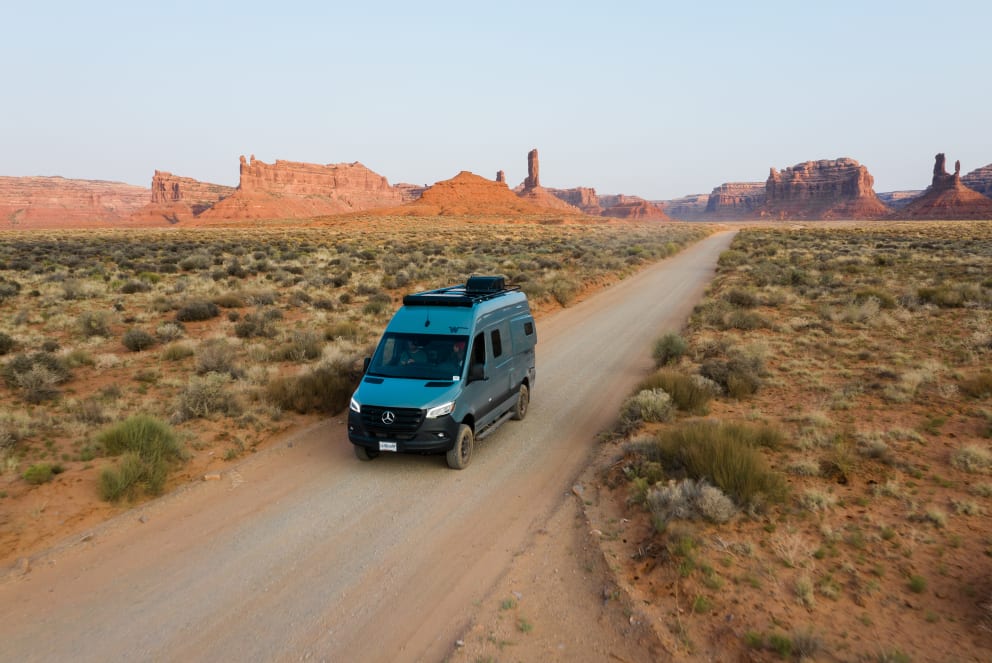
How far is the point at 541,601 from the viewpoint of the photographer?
558 centimetres

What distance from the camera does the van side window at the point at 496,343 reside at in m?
9.45

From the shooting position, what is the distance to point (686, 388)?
35.7 ft

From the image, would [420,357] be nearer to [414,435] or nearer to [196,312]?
[414,435]

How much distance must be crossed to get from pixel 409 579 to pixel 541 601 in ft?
4.72

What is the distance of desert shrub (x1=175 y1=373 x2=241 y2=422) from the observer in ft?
35.0

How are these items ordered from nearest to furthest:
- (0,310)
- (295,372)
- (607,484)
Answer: (607,484), (295,372), (0,310)

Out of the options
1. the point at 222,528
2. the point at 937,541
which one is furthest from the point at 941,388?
the point at 222,528

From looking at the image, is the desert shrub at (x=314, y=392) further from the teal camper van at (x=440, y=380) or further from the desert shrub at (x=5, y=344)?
the desert shrub at (x=5, y=344)

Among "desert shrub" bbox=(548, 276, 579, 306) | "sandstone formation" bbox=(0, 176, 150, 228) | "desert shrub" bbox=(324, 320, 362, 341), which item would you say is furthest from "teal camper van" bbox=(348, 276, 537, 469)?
"sandstone formation" bbox=(0, 176, 150, 228)

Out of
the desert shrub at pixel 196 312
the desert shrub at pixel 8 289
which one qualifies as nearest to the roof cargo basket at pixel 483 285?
the desert shrub at pixel 196 312

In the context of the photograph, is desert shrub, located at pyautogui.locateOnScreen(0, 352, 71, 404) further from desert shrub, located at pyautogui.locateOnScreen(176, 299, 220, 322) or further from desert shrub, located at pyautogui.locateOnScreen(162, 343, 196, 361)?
desert shrub, located at pyautogui.locateOnScreen(176, 299, 220, 322)

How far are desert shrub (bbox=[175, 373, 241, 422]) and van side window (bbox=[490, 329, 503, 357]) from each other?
5.34m

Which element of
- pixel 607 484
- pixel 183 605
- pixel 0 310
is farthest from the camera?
pixel 0 310

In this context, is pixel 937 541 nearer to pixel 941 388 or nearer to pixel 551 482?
pixel 551 482
